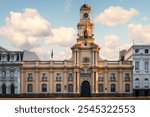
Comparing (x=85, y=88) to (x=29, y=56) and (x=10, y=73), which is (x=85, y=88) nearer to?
(x=10, y=73)

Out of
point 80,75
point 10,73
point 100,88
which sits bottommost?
point 100,88

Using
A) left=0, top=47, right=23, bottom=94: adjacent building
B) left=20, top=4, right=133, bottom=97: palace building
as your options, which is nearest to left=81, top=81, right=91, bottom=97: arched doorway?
left=20, top=4, right=133, bottom=97: palace building

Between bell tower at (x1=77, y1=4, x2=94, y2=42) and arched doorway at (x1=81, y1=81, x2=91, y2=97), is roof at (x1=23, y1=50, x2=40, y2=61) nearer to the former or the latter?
bell tower at (x1=77, y1=4, x2=94, y2=42)

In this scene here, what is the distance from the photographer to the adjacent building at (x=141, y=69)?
216 feet

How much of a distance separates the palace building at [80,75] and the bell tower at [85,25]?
0.74 metres

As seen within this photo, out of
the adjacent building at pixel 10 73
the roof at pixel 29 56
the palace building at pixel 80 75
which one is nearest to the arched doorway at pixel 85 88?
the palace building at pixel 80 75

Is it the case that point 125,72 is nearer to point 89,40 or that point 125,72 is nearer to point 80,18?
point 89,40

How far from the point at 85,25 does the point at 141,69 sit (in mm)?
13194

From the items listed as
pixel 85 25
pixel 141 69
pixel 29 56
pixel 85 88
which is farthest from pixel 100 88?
pixel 29 56

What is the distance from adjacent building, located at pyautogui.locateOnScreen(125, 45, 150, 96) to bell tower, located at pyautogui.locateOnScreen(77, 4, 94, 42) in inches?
340

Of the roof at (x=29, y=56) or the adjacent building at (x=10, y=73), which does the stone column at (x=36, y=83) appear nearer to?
the adjacent building at (x=10, y=73)

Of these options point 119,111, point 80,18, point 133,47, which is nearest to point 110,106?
point 119,111

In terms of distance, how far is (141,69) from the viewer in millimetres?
66188

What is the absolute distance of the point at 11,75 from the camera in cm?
6769
